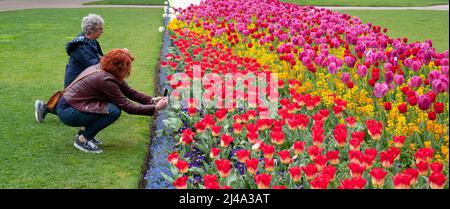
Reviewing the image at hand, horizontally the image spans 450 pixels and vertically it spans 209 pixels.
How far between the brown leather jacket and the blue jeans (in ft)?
0.12

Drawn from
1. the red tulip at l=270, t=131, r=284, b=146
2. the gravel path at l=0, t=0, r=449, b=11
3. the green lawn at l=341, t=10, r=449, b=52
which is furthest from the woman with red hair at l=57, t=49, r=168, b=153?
the gravel path at l=0, t=0, r=449, b=11

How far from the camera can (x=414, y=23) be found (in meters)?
16.4

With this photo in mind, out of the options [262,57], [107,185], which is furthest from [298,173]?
[262,57]

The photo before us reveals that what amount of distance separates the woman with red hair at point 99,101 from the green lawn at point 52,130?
0.24 metres

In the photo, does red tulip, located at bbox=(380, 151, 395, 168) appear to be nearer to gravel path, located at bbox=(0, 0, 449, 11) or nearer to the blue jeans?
the blue jeans

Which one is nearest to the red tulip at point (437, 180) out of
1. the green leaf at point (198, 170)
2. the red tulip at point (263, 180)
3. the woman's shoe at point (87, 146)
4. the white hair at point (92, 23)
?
the red tulip at point (263, 180)

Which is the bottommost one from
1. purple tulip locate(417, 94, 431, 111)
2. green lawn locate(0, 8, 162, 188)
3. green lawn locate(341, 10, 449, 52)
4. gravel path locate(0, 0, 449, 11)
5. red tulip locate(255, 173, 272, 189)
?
gravel path locate(0, 0, 449, 11)

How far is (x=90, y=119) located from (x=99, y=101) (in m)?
0.17

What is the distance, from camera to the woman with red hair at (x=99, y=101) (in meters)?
5.04

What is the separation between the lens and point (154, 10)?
20.3 meters

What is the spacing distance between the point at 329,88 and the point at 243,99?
2.75 ft

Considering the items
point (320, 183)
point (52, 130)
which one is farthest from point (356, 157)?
point (52, 130)

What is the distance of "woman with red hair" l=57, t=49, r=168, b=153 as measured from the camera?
16.5 feet

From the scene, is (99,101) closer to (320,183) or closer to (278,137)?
(278,137)
